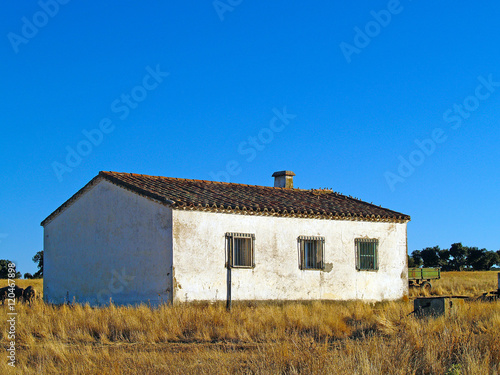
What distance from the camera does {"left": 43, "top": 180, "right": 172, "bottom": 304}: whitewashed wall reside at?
54.4 feet

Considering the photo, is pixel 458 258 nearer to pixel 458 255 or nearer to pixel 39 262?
pixel 458 255

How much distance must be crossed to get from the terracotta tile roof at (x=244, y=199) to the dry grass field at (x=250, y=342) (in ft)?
9.49

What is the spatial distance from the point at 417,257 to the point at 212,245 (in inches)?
1949

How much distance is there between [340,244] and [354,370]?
12526 millimetres

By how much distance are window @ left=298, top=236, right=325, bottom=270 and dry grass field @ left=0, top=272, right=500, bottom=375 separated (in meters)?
2.03

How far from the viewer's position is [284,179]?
24.8m

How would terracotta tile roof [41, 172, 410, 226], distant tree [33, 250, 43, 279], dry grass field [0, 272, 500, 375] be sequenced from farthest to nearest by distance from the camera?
distant tree [33, 250, 43, 279]
terracotta tile roof [41, 172, 410, 226]
dry grass field [0, 272, 500, 375]

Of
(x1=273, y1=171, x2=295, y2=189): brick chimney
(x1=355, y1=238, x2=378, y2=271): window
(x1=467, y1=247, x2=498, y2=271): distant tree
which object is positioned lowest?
(x1=467, y1=247, x2=498, y2=271): distant tree

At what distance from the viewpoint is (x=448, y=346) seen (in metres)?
9.16

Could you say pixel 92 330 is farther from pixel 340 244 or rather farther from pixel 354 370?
pixel 340 244

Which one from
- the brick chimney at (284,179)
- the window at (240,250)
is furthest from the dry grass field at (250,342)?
the brick chimney at (284,179)

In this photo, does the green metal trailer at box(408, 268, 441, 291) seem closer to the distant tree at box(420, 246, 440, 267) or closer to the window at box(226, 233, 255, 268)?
the window at box(226, 233, 255, 268)

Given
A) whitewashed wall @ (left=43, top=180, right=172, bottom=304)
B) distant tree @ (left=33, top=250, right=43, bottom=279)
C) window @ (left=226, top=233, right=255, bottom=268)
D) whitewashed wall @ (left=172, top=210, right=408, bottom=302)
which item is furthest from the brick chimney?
distant tree @ (left=33, top=250, right=43, bottom=279)

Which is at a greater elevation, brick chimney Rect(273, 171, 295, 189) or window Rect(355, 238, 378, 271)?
brick chimney Rect(273, 171, 295, 189)
